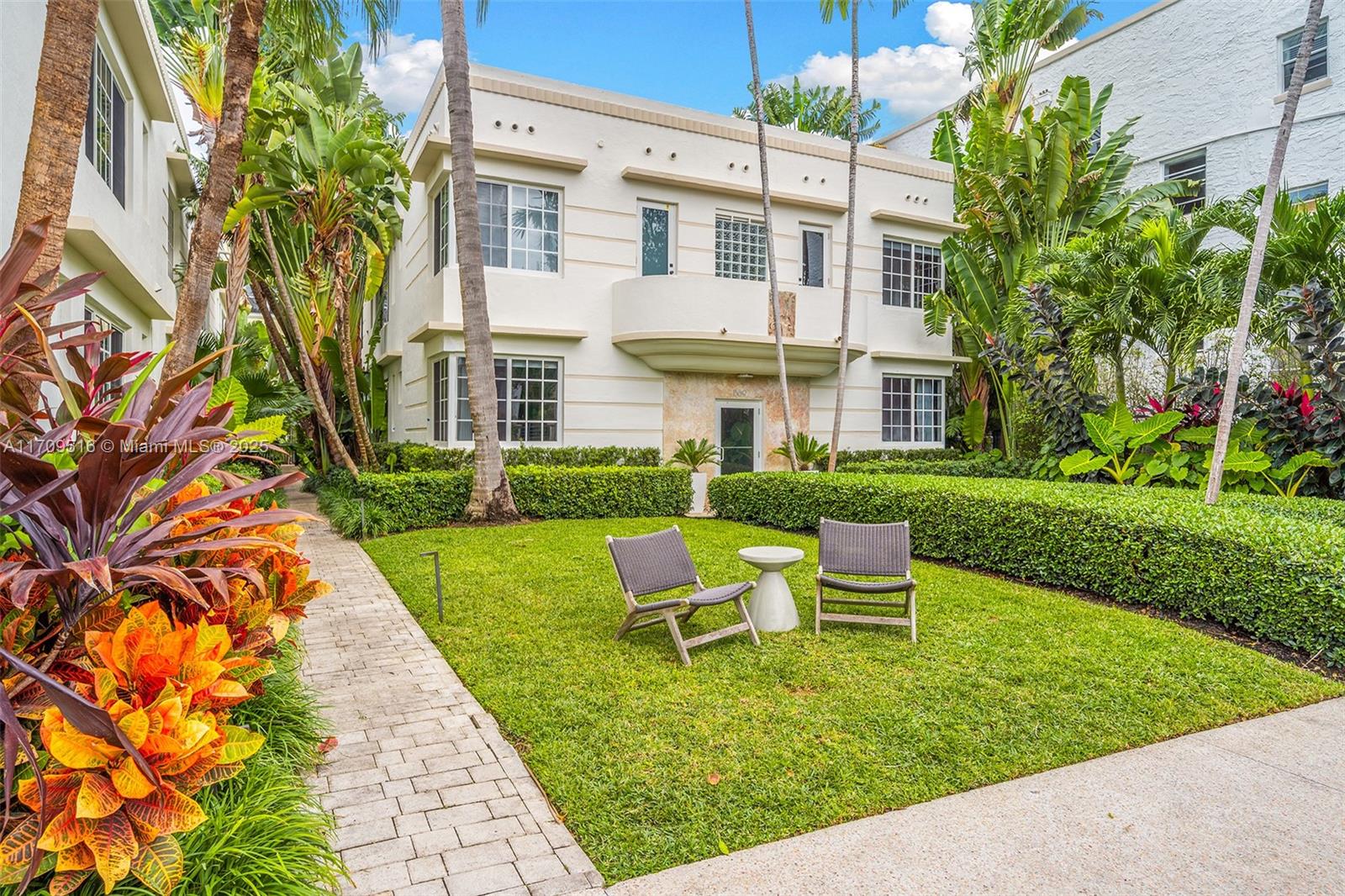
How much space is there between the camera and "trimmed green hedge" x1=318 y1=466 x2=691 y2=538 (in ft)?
38.7

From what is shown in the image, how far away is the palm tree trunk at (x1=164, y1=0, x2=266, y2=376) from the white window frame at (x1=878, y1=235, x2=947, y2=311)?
47.7 feet

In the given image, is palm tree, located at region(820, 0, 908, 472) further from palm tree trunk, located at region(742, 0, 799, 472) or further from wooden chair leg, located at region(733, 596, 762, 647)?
wooden chair leg, located at region(733, 596, 762, 647)

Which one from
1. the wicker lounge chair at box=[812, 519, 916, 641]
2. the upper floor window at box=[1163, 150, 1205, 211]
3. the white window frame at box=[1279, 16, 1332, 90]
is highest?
the white window frame at box=[1279, 16, 1332, 90]

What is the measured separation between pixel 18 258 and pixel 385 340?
1830 cm

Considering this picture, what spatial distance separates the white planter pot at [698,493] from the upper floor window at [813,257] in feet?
17.6

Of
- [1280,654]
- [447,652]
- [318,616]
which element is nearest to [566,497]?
[318,616]

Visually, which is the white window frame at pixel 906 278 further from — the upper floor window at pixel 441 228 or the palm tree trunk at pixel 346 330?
the palm tree trunk at pixel 346 330

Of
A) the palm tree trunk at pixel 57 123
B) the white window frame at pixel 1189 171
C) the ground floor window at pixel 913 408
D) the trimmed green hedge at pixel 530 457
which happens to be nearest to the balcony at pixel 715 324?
the trimmed green hedge at pixel 530 457

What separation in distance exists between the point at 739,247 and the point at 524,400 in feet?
19.6

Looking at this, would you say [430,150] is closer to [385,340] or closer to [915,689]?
[385,340]

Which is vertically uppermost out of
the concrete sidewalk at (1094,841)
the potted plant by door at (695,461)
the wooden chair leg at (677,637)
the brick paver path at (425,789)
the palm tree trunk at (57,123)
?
the palm tree trunk at (57,123)

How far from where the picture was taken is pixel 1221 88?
1773 cm

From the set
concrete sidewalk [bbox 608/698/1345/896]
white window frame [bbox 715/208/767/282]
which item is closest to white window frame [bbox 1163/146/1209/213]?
white window frame [bbox 715/208/767/282]

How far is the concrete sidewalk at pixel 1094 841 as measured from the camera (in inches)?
119
